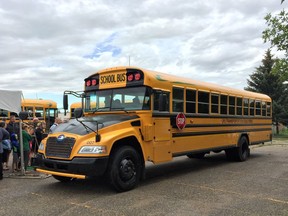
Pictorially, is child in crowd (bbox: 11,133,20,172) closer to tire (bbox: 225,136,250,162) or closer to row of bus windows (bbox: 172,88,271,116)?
row of bus windows (bbox: 172,88,271,116)

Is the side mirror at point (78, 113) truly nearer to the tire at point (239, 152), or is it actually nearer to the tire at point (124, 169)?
the tire at point (124, 169)

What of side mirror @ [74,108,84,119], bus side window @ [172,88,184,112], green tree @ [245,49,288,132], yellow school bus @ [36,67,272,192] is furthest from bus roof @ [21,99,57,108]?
green tree @ [245,49,288,132]

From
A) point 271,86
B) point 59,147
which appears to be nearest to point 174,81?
point 59,147

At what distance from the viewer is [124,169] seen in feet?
23.1

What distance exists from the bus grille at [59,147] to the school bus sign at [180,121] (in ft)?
9.68

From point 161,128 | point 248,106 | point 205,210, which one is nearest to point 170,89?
point 161,128

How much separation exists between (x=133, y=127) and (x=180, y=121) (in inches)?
67.6

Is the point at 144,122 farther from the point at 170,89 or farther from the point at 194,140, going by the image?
the point at 194,140

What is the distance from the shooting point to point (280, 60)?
49.5 feet

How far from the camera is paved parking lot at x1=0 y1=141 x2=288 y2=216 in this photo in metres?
5.79

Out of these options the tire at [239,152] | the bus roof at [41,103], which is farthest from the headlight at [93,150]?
the bus roof at [41,103]

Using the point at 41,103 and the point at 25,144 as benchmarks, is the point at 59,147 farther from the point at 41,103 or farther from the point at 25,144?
the point at 41,103

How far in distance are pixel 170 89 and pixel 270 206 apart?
3.64m

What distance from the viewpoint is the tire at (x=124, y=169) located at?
22.4 ft
